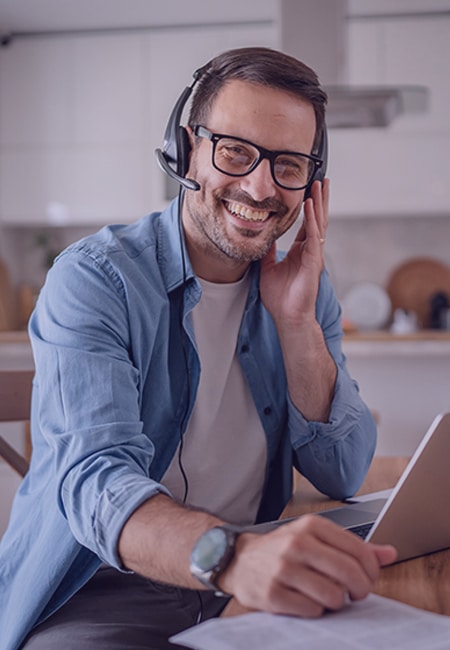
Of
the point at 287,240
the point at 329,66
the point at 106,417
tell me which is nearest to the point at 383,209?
the point at 287,240

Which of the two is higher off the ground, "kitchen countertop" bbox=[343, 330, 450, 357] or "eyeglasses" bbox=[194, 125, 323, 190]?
"eyeglasses" bbox=[194, 125, 323, 190]

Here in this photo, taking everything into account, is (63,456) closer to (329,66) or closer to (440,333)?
(329,66)

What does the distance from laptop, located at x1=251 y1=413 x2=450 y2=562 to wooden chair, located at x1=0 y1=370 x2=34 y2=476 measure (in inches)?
29.2

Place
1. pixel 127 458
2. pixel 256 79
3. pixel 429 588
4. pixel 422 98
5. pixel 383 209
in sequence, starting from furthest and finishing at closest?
pixel 383 209, pixel 422 98, pixel 256 79, pixel 127 458, pixel 429 588

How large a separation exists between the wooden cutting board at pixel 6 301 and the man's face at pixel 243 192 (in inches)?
128

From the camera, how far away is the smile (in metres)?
1.32

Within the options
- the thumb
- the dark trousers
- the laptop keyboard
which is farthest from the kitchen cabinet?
the laptop keyboard

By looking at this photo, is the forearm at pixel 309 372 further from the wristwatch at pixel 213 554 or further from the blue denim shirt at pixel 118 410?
the wristwatch at pixel 213 554

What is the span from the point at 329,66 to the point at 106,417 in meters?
2.02

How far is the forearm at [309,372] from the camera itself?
4.28ft

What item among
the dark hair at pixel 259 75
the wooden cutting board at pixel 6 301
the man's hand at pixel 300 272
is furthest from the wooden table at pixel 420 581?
Answer: the wooden cutting board at pixel 6 301

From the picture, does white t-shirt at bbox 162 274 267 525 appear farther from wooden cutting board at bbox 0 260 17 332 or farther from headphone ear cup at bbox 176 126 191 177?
wooden cutting board at bbox 0 260 17 332

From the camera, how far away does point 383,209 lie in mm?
4227

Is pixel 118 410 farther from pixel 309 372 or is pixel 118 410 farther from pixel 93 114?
pixel 93 114
